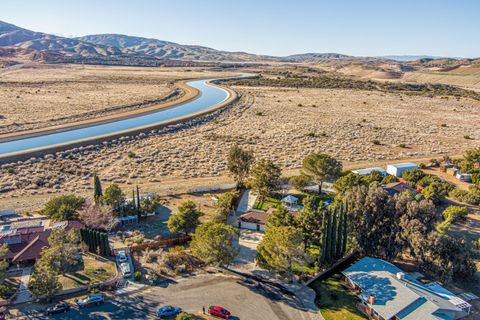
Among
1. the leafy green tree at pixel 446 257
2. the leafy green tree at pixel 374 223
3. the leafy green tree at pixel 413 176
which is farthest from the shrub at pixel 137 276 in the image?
the leafy green tree at pixel 413 176

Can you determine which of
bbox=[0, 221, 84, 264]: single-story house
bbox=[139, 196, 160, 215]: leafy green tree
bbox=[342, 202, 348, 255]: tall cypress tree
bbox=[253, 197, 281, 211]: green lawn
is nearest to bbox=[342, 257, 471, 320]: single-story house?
bbox=[342, 202, 348, 255]: tall cypress tree

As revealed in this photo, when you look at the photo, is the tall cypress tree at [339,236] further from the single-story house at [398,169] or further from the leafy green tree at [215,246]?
the single-story house at [398,169]

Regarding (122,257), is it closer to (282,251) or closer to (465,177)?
(282,251)

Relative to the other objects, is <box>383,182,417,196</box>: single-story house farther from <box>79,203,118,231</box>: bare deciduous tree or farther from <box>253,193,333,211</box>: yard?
<box>79,203,118,231</box>: bare deciduous tree

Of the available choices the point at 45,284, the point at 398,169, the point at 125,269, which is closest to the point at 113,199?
the point at 125,269

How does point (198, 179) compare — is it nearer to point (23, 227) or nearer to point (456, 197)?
point (23, 227)

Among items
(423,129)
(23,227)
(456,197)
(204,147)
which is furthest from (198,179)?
(423,129)

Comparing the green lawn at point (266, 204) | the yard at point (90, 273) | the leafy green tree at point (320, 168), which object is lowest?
the yard at point (90, 273)
